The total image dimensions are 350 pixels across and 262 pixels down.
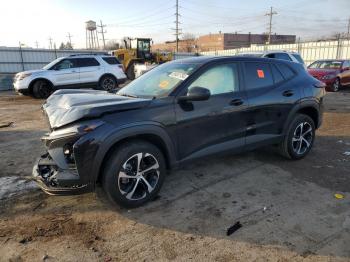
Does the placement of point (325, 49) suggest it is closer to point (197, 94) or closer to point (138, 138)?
point (197, 94)

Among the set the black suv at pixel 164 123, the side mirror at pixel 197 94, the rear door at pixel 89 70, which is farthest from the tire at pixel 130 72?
the side mirror at pixel 197 94

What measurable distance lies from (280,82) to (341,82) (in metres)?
13.0

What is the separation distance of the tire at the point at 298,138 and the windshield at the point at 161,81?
2.06 metres

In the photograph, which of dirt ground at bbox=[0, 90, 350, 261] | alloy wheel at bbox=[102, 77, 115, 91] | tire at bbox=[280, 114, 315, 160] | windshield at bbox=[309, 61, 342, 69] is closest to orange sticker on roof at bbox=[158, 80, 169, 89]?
dirt ground at bbox=[0, 90, 350, 261]

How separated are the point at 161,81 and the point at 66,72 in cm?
1086

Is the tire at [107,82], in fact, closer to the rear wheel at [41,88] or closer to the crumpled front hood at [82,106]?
the rear wheel at [41,88]

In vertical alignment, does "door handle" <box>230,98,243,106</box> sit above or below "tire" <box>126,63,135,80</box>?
above

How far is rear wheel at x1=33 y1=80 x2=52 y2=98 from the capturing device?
44.9ft

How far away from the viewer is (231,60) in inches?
178

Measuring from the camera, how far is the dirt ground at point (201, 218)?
3006 mm

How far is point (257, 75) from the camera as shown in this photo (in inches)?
188

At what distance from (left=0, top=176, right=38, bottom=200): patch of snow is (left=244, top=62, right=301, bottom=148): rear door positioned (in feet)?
10.3

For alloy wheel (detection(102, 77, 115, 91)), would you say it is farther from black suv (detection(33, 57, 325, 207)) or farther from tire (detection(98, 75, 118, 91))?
black suv (detection(33, 57, 325, 207))

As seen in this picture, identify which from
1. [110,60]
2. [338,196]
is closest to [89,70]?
[110,60]
